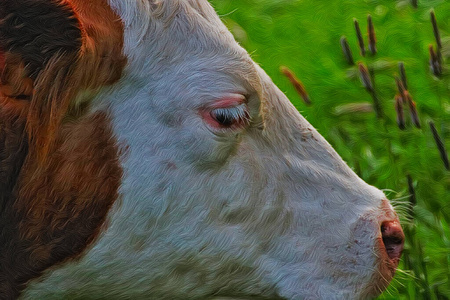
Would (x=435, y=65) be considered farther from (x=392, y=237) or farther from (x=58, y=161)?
(x=58, y=161)

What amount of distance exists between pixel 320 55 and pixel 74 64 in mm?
3225

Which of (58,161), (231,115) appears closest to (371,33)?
(231,115)

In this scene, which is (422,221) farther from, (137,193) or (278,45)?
(278,45)

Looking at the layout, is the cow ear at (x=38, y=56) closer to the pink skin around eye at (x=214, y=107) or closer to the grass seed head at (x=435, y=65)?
the pink skin around eye at (x=214, y=107)

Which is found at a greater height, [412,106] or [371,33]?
[371,33]

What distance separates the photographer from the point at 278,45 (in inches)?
234

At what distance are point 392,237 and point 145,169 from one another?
2.72 feet

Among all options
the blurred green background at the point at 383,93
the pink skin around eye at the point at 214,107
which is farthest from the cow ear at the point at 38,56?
the blurred green background at the point at 383,93

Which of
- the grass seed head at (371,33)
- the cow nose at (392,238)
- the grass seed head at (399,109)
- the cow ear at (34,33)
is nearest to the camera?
the cow ear at (34,33)

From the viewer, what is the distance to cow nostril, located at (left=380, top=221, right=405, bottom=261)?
299cm

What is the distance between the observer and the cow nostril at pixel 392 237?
9.82 ft

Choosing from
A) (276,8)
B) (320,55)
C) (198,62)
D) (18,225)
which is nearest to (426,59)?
(320,55)

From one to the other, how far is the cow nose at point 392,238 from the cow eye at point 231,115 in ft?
1.90

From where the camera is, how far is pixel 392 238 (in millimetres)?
3016
